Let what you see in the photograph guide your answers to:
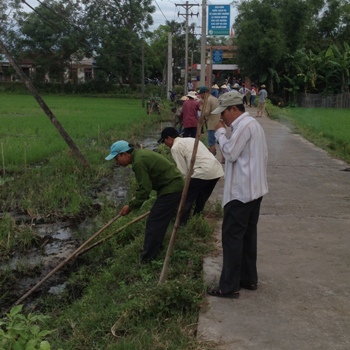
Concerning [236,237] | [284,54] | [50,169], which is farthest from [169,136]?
[284,54]

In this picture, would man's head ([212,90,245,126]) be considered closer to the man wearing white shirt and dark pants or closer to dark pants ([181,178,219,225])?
the man wearing white shirt and dark pants

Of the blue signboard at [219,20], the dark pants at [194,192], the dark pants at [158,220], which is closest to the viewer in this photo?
the dark pants at [158,220]

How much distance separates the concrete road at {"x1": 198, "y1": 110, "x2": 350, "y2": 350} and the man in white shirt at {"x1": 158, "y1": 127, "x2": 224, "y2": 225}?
0.84m

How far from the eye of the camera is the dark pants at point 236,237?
13.1ft

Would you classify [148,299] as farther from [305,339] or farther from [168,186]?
[168,186]

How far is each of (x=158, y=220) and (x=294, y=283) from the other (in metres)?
1.42

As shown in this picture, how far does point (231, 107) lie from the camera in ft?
13.0

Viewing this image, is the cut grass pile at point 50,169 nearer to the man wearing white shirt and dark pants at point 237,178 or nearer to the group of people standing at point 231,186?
the group of people standing at point 231,186

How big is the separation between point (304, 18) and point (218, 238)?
34549 mm

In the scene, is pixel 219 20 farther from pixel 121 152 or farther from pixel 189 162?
pixel 121 152

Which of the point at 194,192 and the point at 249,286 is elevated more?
the point at 194,192

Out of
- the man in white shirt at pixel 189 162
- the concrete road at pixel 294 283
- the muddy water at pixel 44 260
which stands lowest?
the muddy water at pixel 44 260

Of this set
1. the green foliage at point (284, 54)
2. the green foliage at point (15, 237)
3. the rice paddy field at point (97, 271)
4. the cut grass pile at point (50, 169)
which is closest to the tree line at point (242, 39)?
the green foliage at point (284, 54)

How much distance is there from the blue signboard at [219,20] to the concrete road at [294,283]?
1240 cm
